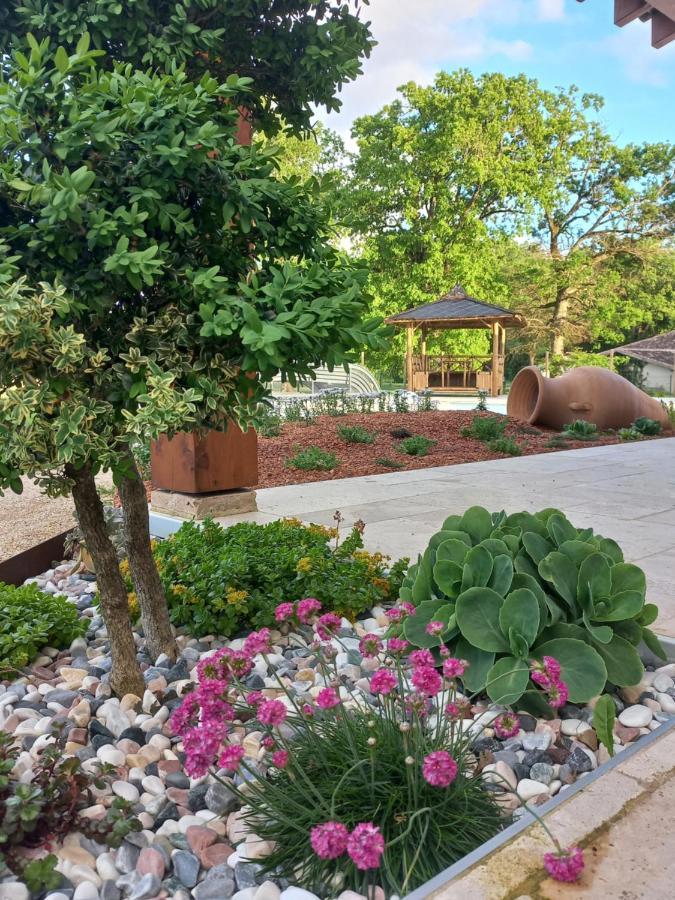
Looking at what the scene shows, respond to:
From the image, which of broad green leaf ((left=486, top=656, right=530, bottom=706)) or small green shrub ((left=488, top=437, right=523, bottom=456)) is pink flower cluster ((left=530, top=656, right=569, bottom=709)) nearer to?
broad green leaf ((left=486, top=656, right=530, bottom=706))

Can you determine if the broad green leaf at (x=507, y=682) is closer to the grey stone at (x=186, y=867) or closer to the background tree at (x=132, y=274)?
the grey stone at (x=186, y=867)

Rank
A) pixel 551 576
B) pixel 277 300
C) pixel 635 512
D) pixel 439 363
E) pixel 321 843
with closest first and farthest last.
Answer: pixel 321 843, pixel 277 300, pixel 551 576, pixel 635 512, pixel 439 363

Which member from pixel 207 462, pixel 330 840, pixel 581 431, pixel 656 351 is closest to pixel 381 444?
pixel 581 431

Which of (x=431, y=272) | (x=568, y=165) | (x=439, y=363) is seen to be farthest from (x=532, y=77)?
(x=439, y=363)

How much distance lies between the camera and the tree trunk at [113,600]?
204 cm

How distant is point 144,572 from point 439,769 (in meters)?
1.32

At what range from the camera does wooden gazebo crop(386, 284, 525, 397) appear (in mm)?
19781

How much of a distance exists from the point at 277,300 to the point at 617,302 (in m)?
26.5

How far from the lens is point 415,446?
25.7 ft

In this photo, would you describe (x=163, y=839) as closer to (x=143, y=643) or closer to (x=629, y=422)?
(x=143, y=643)

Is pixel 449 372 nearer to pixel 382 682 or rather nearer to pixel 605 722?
pixel 605 722

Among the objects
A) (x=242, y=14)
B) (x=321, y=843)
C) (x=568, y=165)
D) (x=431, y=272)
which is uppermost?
(x=568, y=165)

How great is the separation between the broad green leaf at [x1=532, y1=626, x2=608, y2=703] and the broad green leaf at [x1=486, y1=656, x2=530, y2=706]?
0.28ft

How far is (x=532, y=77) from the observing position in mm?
24828
